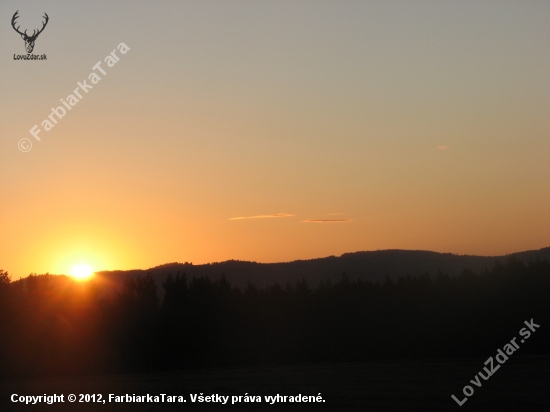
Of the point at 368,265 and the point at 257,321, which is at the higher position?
the point at 368,265

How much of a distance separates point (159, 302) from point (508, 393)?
51.1 m

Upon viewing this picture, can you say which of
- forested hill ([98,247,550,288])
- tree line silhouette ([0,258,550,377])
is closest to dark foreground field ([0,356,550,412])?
tree line silhouette ([0,258,550,377])

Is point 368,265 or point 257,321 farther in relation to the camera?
point 368,265

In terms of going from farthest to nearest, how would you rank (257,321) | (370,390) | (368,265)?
(368,265) → (257,321) → (370,390)

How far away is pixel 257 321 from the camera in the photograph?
6938cm

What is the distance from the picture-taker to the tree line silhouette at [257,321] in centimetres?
6044

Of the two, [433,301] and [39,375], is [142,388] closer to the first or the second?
[39,375]

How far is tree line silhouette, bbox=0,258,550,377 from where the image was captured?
60.4 m

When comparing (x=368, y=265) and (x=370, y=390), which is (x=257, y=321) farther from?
(x=368, y=265)

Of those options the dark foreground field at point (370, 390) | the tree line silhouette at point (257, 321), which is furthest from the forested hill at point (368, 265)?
the dark foreground field at point (370, 390)

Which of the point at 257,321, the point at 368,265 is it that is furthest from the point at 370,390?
the point at 368,265

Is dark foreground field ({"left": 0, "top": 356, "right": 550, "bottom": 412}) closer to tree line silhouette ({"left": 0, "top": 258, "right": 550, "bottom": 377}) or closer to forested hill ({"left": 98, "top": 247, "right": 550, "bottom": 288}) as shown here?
tree line silhouette ({"left": 0, "top": 258, "right": 550, "bottom": 377})

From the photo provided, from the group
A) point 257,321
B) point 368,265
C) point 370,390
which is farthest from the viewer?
point 368,265

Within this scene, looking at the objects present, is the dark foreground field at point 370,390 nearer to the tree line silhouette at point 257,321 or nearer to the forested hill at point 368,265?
the tree line silhouette at point 257,321
